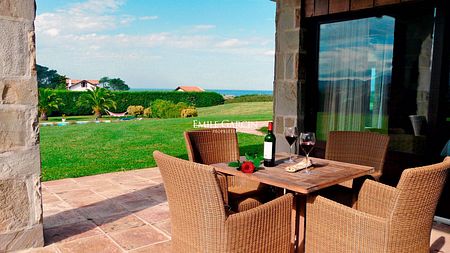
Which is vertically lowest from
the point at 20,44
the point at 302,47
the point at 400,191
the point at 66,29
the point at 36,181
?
the point at 36,181

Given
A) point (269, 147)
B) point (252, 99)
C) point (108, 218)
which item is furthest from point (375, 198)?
point (252, 99)

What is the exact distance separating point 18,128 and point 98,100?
1999cm

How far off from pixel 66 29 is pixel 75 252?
39260 millimetres

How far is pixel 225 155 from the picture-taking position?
3.07m

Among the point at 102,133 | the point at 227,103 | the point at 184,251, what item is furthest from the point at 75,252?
the point at 227,103

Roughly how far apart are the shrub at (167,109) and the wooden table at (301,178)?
54.9ft

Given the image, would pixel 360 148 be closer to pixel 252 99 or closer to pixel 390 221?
pixel 390 221

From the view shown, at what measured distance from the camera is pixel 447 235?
9.45 ft

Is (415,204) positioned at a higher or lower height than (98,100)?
lower

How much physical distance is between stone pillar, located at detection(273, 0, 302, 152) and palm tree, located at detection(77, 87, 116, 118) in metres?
18.9

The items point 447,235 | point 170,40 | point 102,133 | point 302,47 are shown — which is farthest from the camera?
point 170,40

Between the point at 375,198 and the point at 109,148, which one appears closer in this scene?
the point at 375,198

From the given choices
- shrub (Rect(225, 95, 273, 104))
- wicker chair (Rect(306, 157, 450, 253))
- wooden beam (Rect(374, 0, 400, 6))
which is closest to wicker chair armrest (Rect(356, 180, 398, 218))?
wicker chair (Rect(306, 157, 450, 253))

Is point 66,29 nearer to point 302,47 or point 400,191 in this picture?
point 302,47
